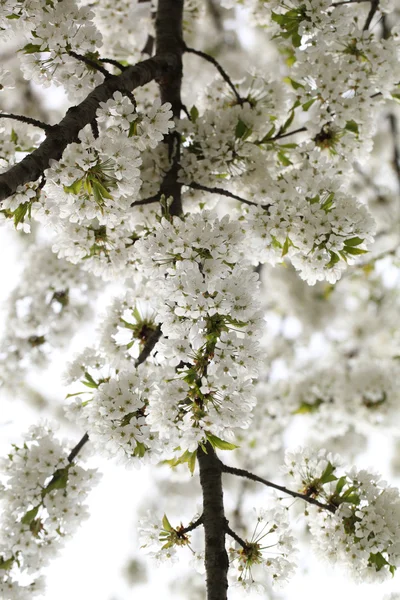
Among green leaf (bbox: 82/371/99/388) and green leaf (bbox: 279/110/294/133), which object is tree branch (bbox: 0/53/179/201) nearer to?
green leaf (bbox: 279/110/294/133)

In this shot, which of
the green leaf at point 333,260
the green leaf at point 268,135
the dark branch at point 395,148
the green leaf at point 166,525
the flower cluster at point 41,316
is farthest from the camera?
the dark branch at point 395,148

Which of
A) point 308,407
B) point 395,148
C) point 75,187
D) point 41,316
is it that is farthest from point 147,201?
point 395,148

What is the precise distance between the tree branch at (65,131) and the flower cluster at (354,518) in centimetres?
178

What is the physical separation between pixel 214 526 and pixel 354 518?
69cm

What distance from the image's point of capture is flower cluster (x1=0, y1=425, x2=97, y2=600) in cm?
258

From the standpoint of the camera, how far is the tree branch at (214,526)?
6.63 ft

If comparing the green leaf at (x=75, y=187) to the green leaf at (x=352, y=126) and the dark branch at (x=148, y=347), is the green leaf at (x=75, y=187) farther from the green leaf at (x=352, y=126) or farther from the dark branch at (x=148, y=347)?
the green leaf at (x=352, y=126)

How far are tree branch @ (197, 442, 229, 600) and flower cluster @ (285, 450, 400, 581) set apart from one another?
581 millimetres

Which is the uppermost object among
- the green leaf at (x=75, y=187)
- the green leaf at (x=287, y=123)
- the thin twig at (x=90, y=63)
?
the green leaf at (x=287, y=123)

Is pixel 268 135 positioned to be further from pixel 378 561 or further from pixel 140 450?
pixel 378 561

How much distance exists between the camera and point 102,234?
8.61 ft

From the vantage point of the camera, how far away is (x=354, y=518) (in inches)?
96.1

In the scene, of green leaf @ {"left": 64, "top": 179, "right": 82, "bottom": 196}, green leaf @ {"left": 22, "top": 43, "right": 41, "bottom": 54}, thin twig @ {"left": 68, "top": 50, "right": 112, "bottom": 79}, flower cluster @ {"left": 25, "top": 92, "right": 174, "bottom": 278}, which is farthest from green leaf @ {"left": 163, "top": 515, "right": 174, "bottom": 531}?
green leaf @ {"left": 22, "top": 43, "right": 41, "bottom": 54}

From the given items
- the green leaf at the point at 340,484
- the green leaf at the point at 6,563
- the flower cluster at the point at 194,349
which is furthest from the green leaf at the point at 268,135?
the green leaf at the point at 6,563
